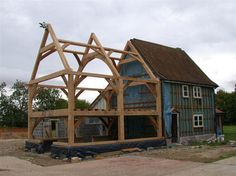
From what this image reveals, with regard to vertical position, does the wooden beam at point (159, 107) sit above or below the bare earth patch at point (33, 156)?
above

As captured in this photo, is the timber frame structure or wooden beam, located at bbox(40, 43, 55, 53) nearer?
the timber frame structure

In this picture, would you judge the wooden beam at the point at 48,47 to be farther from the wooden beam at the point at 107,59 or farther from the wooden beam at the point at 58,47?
the wooden beam at the point at 107,59

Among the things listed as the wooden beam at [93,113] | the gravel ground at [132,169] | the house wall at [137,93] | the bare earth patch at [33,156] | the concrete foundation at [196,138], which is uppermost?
the house wall at [137,93]

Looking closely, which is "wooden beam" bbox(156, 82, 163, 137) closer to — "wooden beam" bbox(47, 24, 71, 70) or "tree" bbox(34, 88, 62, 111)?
"wooden beam" bbox(47, 24, 71, 70)

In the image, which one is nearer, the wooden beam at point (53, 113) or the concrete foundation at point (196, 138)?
the wooden beam at point (53, 113)

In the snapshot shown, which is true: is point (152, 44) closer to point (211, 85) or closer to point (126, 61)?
point (126, 61)

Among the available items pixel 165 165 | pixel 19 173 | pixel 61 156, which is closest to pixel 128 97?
pixel 61 156

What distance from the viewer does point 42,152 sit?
19656 millimetres

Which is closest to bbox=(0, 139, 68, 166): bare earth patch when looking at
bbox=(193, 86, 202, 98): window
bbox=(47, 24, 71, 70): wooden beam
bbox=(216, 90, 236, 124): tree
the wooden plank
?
the wooden plank

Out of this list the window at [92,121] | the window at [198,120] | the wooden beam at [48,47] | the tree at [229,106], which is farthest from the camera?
the tree at [229,106]

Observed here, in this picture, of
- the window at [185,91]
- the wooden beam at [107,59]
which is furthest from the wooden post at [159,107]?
the wooden beam at [107,59]

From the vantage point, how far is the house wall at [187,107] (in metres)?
22.6

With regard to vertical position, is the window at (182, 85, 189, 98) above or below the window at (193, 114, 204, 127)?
above

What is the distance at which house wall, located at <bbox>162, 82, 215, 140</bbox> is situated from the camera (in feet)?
74.3
